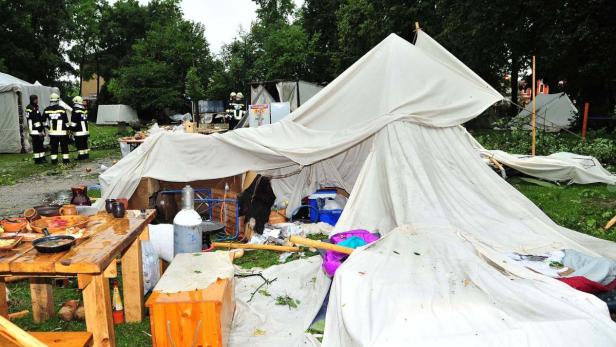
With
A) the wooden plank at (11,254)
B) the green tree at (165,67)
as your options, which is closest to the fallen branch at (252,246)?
the wooden plank at (11,254)

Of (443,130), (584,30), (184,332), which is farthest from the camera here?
(584,30)

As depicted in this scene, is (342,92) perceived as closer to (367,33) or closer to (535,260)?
(535,260)

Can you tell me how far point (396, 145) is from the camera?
5.16 metres

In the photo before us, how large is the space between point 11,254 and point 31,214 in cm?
91

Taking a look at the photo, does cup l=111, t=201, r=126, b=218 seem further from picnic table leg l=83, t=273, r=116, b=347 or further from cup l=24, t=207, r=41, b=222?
picnic table leg l=83, t=273, r=116, b=347

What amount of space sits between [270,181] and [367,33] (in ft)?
56.1

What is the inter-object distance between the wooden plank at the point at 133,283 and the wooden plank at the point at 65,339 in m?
0.96

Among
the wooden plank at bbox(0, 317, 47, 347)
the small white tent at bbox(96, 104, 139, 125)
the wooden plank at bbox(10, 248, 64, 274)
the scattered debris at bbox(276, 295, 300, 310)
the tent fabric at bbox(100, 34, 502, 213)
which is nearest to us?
the wooden plank at bbox(0, 317, 47, 347)

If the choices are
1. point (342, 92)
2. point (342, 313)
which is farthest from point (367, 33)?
point (342, 313)

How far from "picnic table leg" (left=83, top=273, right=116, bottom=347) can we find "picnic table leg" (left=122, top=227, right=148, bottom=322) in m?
0.74

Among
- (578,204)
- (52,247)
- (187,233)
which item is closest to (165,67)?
(578,204)

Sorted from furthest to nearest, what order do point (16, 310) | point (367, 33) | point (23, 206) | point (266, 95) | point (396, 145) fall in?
1. point (367, 33)
2. point (266, 95)
3. point (23, 206)
4. point (396, 145)
5. point (16, 310)

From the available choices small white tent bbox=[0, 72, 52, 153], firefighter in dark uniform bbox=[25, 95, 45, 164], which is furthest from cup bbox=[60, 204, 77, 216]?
small white tent bbox=[0, 72, 52, 153]

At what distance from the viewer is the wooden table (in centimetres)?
265
